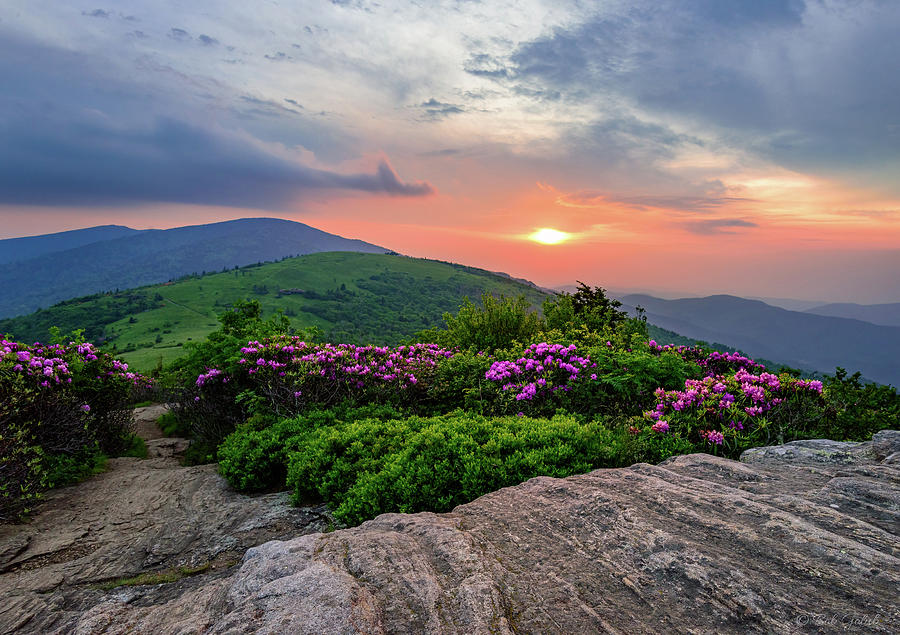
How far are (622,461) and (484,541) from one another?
8.90 ft

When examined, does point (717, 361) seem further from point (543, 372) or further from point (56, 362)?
point (56, 362)

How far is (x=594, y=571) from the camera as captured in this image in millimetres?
2709

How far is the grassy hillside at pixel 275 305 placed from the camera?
353 feet

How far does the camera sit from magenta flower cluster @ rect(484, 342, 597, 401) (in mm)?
7461

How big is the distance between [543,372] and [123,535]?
639 cm

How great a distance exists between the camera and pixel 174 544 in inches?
187

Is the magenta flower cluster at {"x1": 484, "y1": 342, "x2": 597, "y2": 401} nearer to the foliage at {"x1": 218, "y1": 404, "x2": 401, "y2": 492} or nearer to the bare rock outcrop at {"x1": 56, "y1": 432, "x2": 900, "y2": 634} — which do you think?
the foliage at {"x1": 218, "y1": 404, "x2": 401, "y2": 492}

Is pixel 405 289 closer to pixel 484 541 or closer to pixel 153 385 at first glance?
pixel 153 385

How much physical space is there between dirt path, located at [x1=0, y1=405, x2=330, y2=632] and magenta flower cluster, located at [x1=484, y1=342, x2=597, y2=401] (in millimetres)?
3794

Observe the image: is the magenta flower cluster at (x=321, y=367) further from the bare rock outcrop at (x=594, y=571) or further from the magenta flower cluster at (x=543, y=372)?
the bare rock outcrop at (x=594, y=571)

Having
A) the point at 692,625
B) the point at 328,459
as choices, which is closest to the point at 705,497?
the point at 692,625

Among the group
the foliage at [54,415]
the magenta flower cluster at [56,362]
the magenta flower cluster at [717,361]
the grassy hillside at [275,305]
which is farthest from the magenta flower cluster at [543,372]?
the grassy hillside at [275,305]

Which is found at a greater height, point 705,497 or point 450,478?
point 705,497

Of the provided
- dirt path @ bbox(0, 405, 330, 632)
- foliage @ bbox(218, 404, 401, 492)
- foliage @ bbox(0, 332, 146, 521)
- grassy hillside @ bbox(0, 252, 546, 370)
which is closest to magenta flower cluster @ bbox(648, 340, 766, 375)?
foliage @ bbox(218, 404, 401, 492)
